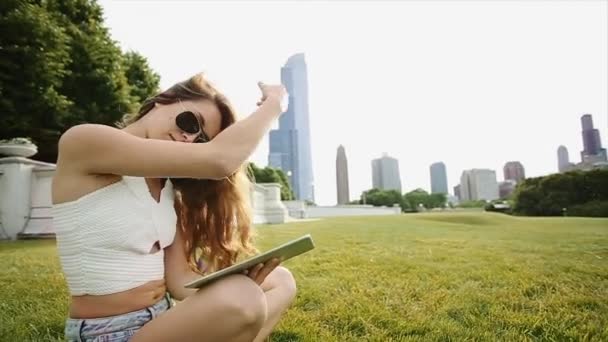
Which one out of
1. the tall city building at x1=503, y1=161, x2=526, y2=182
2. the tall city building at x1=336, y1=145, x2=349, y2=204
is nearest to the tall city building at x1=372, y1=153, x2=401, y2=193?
the tall city building at x1=336, y1=145, x2=349, y2=204

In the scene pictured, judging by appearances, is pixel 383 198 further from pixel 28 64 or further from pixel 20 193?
pixel 20 193

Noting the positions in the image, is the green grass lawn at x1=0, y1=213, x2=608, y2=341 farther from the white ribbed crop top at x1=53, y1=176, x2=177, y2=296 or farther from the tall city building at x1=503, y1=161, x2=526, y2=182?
the tall city building at x1=503, y1=161, x2=526, y2=182

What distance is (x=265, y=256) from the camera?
4.57 ft

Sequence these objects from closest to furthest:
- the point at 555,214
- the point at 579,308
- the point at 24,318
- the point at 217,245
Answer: the point at 217,245 < the point at 24,318 < the point at 579,308 < the point at 555,214

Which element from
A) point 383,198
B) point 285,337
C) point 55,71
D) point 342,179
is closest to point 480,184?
point 383,198

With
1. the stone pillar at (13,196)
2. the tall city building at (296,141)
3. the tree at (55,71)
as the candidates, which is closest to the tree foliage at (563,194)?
the stone pillar at (13,196)

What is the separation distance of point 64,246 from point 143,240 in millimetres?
260

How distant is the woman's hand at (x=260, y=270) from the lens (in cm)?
147

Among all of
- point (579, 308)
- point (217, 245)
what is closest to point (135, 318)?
point (217, 245)

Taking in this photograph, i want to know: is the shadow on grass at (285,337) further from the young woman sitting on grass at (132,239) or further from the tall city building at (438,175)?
the tall city building at (438,175)

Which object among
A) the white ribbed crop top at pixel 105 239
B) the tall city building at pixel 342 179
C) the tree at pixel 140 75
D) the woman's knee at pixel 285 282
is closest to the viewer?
the white ribbed crop top at pixel 105 239

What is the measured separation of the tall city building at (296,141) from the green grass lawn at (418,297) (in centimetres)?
16090

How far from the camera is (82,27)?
42.0 feet

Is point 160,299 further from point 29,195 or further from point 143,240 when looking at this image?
point 29,195
